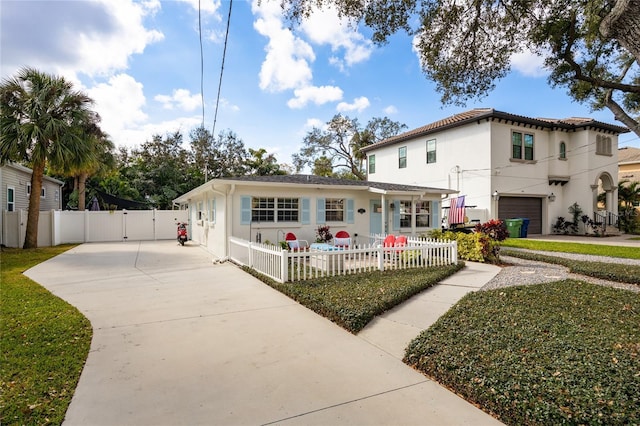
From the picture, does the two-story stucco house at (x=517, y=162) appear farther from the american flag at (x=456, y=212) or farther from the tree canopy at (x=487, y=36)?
the tree canopy at (x=487, y=36)

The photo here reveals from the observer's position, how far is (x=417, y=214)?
14.8 meters

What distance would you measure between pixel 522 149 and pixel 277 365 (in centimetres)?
1973

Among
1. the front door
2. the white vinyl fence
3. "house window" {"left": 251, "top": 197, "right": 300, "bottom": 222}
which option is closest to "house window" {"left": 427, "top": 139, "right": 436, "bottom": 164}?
the front door

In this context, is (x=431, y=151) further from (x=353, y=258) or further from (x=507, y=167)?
(x=353, y=258)

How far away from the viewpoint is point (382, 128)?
110 feet

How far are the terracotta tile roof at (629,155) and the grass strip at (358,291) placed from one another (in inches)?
1266

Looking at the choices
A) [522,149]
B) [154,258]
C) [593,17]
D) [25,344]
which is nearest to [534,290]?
[593,17]

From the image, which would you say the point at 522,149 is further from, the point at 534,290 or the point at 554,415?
the point at 554,415

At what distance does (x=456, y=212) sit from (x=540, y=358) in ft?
46.4

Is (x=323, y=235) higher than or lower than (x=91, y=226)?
lower

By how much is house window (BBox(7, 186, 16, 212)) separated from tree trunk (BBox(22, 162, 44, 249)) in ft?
9.75

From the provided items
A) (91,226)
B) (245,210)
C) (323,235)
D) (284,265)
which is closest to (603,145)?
(323,235)

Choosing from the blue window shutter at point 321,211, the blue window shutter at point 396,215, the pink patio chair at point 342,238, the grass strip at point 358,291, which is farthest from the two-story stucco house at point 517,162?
the grass strip at point 358,291

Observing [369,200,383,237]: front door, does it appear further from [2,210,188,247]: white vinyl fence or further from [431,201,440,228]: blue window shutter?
[2,210,188,247]: white vinyl fence
